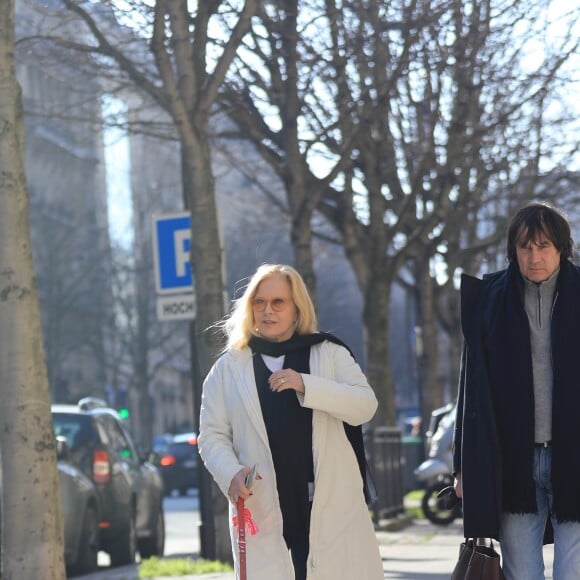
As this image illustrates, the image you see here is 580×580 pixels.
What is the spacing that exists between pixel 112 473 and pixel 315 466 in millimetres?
9786

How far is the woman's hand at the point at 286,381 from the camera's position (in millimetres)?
5582

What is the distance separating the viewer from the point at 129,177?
206ft

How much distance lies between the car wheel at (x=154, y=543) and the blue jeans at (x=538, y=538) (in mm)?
11958

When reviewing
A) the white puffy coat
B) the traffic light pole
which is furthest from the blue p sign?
the white puffy coat

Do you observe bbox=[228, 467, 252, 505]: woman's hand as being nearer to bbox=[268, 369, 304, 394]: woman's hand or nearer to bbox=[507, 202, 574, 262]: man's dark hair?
bbox=[268, 369, 304, 394]: woman's hand

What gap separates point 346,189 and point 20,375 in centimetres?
1350

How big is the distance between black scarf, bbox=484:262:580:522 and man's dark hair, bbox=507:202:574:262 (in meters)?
0.08

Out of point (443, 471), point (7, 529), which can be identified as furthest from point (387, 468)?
point (7, 529)

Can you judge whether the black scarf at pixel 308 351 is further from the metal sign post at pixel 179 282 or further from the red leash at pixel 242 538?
the metal sign post at pixel 179 282

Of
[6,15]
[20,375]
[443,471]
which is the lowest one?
[443,471]

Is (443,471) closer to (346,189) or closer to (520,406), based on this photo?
(346,189)

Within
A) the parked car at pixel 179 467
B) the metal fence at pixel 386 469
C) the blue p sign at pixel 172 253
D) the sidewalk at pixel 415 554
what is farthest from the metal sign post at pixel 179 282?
the parked car at pixel 179 467

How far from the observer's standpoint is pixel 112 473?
15219mm

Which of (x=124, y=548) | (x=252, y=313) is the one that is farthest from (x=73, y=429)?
(x=252, y=313)
